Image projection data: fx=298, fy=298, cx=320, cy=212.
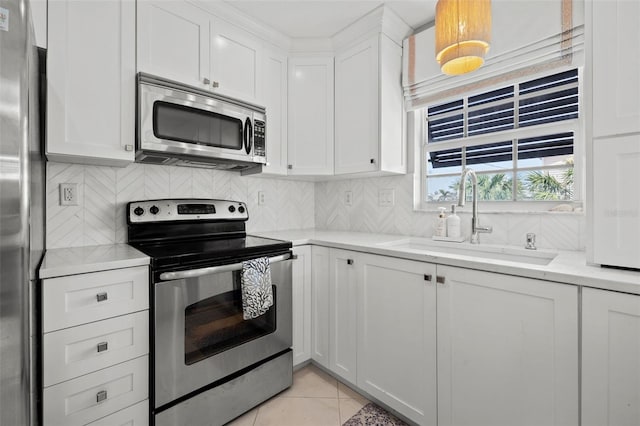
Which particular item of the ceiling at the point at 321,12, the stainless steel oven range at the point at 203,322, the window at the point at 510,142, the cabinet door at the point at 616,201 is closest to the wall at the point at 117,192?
the stainless steel oven range at the point at 203,322

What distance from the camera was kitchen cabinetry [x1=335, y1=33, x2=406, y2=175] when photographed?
205cm

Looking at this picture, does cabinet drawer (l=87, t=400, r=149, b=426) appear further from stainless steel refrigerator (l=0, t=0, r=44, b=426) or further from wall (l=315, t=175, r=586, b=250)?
wall (l=315, t=175, r=586, b=250)

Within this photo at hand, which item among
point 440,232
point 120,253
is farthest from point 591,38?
point 120,253

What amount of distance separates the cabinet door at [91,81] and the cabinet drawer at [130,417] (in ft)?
3.83

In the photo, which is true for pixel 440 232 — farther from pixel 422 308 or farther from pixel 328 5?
pixel 328 5

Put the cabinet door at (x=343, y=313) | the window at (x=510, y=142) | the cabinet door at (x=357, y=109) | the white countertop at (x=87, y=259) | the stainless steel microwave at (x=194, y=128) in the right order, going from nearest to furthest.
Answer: the white countertop at (x=87, y=259) → the stainless steel microwave at (x=194, y=128) → the window at (x=510, y=142) → the cabinet door at (x=343, y=313) → the cabinet door at (x=357, y=109)

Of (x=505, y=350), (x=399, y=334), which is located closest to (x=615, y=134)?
(x=505, y=350)

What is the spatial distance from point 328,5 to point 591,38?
1.41 metres

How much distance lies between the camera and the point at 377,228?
7.93 ft

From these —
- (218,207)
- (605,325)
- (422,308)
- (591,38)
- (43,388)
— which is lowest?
(43,388)

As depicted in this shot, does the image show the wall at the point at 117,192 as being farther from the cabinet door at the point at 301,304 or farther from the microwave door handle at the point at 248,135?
the cabinet door at the point at 301,304

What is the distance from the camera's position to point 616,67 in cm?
108

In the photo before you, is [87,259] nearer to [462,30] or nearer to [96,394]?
[96,394]

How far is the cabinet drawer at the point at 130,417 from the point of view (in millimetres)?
1247
